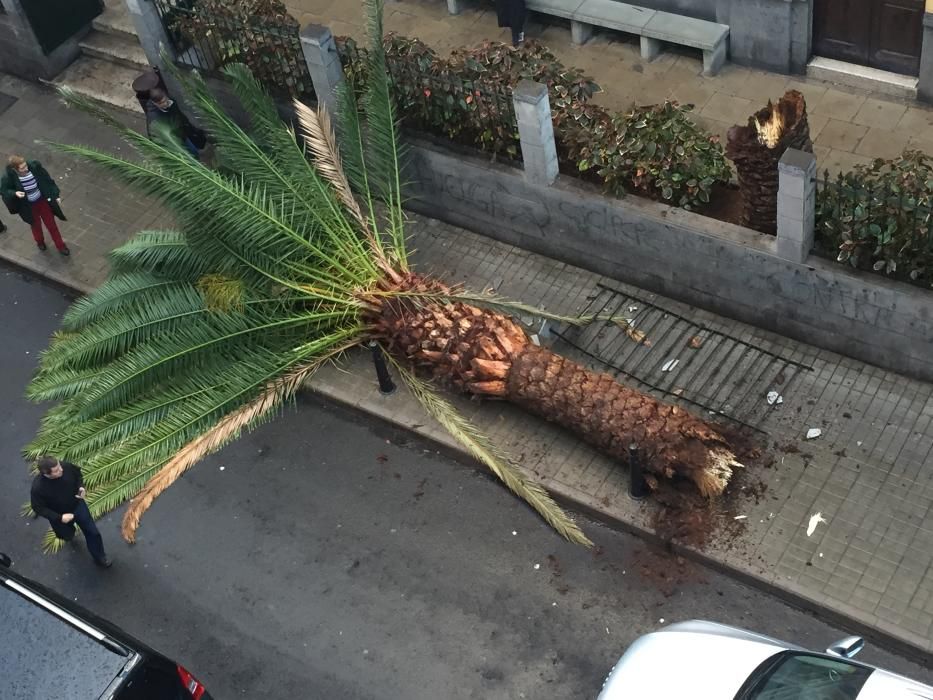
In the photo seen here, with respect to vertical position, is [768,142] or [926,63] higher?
[768,142]

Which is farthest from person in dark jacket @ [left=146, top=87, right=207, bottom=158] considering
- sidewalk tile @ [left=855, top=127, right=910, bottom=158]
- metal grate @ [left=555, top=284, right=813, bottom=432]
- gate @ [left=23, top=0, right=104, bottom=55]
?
sidewalk tile @ [left=855, top=127, right=910, bottom=158]

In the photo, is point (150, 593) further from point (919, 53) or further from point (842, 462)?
point (919, 53)

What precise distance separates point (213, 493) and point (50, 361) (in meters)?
2.32

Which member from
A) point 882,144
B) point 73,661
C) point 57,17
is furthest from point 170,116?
point 882,144

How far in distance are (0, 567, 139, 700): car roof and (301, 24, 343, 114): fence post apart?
597 cm

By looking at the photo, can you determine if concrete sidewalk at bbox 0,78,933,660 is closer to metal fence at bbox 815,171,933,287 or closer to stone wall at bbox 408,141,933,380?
stone wall at bbox 408,141,933,380

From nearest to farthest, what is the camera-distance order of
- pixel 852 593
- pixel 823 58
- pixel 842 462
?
pixel 852 593
pixel 842 462
pixel 823 58

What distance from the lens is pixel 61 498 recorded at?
9836 millimetres

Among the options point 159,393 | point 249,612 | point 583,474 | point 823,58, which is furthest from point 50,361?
point 823,58

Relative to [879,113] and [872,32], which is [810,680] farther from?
[872,32]

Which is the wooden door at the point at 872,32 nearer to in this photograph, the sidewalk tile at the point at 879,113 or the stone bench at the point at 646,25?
the sidewalk tile at the point at 879,113

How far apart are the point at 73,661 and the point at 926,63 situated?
9698mm

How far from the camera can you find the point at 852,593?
931cm

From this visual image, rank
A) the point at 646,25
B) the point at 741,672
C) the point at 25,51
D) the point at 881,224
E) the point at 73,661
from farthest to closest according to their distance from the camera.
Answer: the point at 25,51, the point at 646,25, the point at 881,224, the point at 73,661, the point at 741,672
